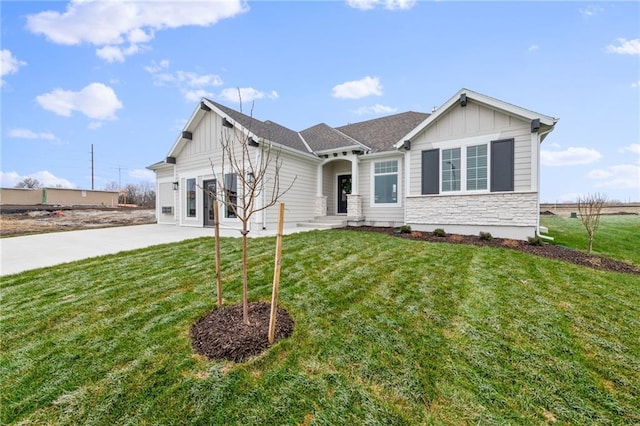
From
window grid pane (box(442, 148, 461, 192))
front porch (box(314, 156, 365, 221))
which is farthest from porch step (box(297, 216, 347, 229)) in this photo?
window grid pane (box(442, 148, 461, 192))

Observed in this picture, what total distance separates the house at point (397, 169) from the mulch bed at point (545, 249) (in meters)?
0.64

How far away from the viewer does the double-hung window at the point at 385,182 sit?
1105cm

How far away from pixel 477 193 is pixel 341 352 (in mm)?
7791

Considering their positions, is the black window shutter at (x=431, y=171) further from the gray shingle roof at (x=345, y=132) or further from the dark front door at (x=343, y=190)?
the dark front door at (x=343, y=190)

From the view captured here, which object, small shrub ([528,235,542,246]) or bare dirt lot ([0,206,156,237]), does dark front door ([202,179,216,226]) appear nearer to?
bare dirt lot ([0,206,156,237])

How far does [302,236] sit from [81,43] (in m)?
13.4

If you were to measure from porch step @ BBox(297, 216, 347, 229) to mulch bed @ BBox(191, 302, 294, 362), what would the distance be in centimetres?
792

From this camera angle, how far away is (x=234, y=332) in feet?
9.04

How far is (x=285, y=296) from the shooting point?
12.1ft

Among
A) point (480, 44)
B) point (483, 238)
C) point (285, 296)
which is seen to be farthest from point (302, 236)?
point (480, 44)

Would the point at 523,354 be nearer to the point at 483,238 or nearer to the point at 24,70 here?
the point at 483,238

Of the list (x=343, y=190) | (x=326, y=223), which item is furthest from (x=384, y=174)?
(x=326, y=223)

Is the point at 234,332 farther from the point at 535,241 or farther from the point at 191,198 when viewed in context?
the point at 191,198

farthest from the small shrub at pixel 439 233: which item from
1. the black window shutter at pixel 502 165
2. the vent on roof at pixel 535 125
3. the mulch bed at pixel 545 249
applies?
the vent on roof at pixel 535 125
